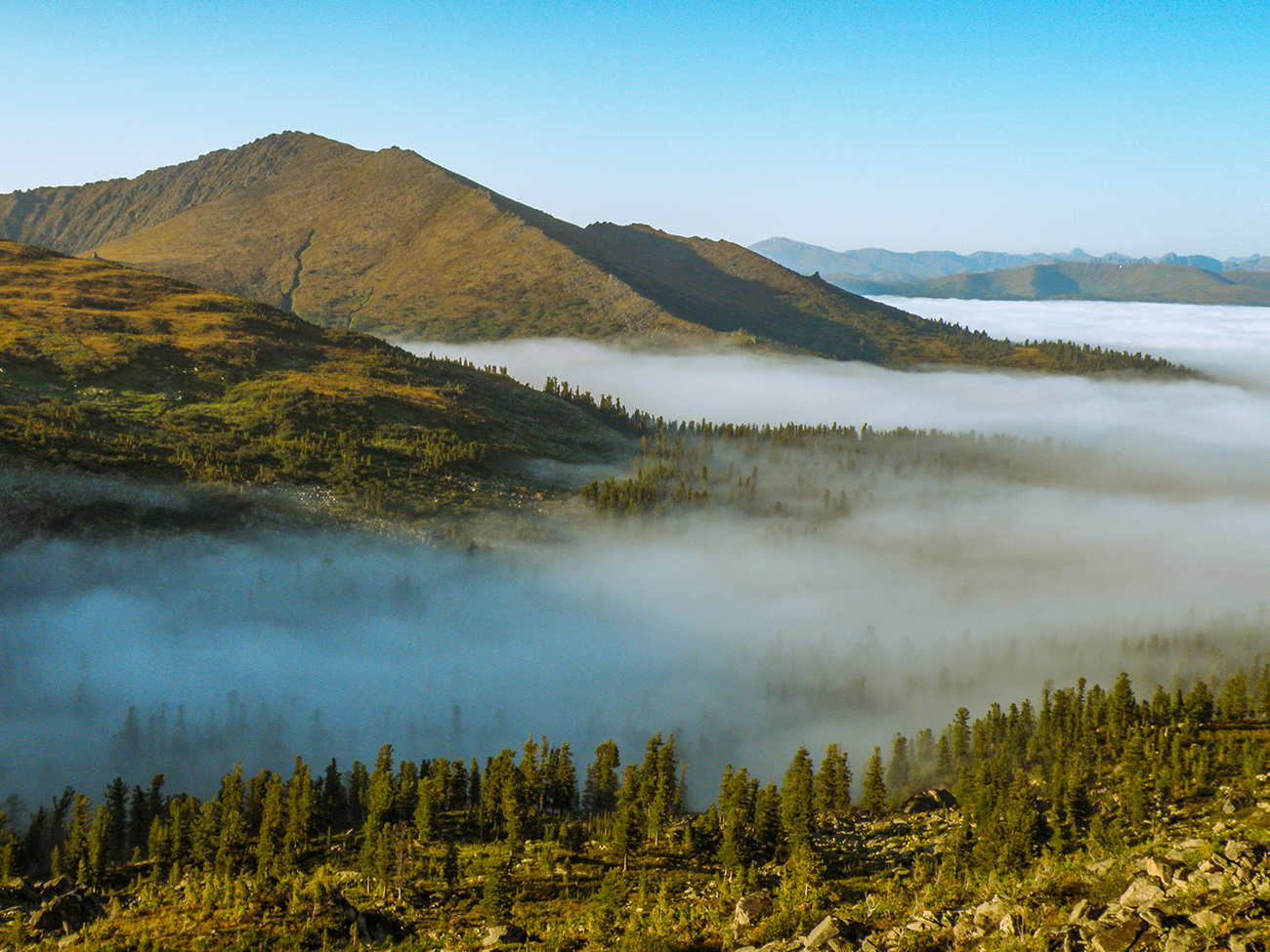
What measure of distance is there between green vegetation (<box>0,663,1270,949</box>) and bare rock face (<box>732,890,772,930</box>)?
1.43ft

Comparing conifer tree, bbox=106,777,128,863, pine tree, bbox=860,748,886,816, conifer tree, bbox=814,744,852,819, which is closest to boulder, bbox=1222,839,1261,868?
pine tree, bbox=860,748,886,816

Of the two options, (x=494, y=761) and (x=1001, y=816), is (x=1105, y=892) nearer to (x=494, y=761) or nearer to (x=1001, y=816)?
(x=1001, y=816)

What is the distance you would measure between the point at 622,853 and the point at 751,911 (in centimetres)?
4321

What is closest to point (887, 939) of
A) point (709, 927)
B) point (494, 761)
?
point (709, 927)

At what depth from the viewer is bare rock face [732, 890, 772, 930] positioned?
68188mm

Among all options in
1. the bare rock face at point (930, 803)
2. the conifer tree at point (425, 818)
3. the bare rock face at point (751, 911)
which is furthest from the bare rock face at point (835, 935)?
the bare rock face at point (930, 803)

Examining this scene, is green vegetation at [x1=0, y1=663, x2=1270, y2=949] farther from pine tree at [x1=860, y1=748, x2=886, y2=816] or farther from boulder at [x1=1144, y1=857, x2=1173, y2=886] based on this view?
boulder at [x1=1144, y1=857, x2=1173, y2=886]

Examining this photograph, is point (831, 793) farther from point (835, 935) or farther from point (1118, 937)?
point (1118, 937)

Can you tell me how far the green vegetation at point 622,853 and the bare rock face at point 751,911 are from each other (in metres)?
0.44

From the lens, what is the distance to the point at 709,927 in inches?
2808

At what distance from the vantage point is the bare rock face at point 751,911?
68.2 meters

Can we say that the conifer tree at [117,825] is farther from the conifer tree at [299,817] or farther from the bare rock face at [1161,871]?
the bare rock face at [1161,871]

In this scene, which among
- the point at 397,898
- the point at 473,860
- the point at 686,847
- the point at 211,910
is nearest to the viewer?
the point at 211,910

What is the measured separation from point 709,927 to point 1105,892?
32.9 metres
